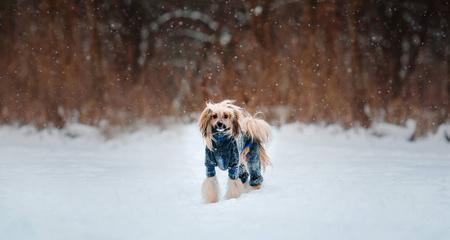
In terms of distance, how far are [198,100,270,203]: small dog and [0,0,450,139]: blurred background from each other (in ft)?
14.5

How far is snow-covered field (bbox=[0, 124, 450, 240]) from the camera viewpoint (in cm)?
313

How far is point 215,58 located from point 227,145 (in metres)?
5.30

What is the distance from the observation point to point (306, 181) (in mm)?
4859

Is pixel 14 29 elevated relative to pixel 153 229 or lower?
elevated

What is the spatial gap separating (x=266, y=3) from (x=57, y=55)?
3.84m

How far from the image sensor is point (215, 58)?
30.0ft

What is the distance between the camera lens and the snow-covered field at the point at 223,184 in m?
3.13

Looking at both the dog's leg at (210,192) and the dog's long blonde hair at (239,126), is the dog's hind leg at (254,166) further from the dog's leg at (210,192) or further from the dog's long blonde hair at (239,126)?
the dog's leg at (210,192)

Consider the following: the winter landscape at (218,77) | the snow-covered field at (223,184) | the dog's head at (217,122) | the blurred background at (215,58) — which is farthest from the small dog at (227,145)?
the blurred background at (215,58)

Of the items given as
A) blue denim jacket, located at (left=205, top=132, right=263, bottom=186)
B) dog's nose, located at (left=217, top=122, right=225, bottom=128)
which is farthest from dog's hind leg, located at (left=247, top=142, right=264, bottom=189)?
dog's nose, located at (left=217, top=122, right=225, bottom=128)

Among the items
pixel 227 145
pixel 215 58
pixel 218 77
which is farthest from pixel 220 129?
pixel 215 58

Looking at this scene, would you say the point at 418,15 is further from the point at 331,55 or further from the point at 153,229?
the point at 153,229

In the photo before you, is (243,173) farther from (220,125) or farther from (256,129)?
(220,125)

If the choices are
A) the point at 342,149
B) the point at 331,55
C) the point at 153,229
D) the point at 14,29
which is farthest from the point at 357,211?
the point at 14,29
